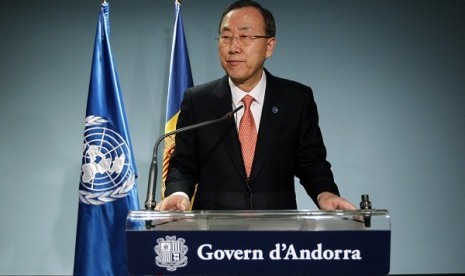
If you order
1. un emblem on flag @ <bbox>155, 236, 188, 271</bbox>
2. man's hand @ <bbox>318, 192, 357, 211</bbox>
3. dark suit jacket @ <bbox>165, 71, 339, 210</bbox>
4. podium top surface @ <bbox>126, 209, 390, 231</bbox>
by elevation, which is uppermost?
dark suit jacket @ <bbox>165, 71, 339, 210</bbox>

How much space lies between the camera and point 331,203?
1.58m

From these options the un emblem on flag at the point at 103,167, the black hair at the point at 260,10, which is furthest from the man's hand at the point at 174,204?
the un emblem on flag at the point at 103,167

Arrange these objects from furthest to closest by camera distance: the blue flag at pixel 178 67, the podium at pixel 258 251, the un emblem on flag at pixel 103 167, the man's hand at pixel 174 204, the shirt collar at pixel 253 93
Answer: the blue flag at pixel 178 67 → the un emblem on flag at pixel 103 167 → the shirt collar at pixel 253 93 → the man's hand at pixel 174 204 → the podium at pixel 258 251

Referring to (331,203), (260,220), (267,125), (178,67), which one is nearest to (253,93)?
(267,125)

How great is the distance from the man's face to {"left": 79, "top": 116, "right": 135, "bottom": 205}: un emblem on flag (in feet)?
4.21

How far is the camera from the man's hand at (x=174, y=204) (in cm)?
143

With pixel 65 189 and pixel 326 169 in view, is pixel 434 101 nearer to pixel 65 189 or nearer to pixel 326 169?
pixel 326 169

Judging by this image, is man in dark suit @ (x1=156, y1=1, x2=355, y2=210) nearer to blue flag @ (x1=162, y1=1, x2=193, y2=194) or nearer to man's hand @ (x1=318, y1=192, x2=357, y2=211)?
man's hand @ (x1=318, y1=192, x2=357, y2=211)

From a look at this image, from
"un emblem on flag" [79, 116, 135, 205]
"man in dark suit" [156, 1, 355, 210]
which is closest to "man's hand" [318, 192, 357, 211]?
"man in dark suit" [156, 1, 355, 210]

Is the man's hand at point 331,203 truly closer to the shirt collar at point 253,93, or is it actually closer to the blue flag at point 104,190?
the shirt collar at point 253,93

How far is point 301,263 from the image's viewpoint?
115 cm

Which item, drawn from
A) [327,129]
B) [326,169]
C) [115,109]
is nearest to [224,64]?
[326,169]

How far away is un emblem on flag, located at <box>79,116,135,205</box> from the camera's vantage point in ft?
9.66

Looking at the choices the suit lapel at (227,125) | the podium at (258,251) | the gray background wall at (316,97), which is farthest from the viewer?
the gray background wall at (316,97)
